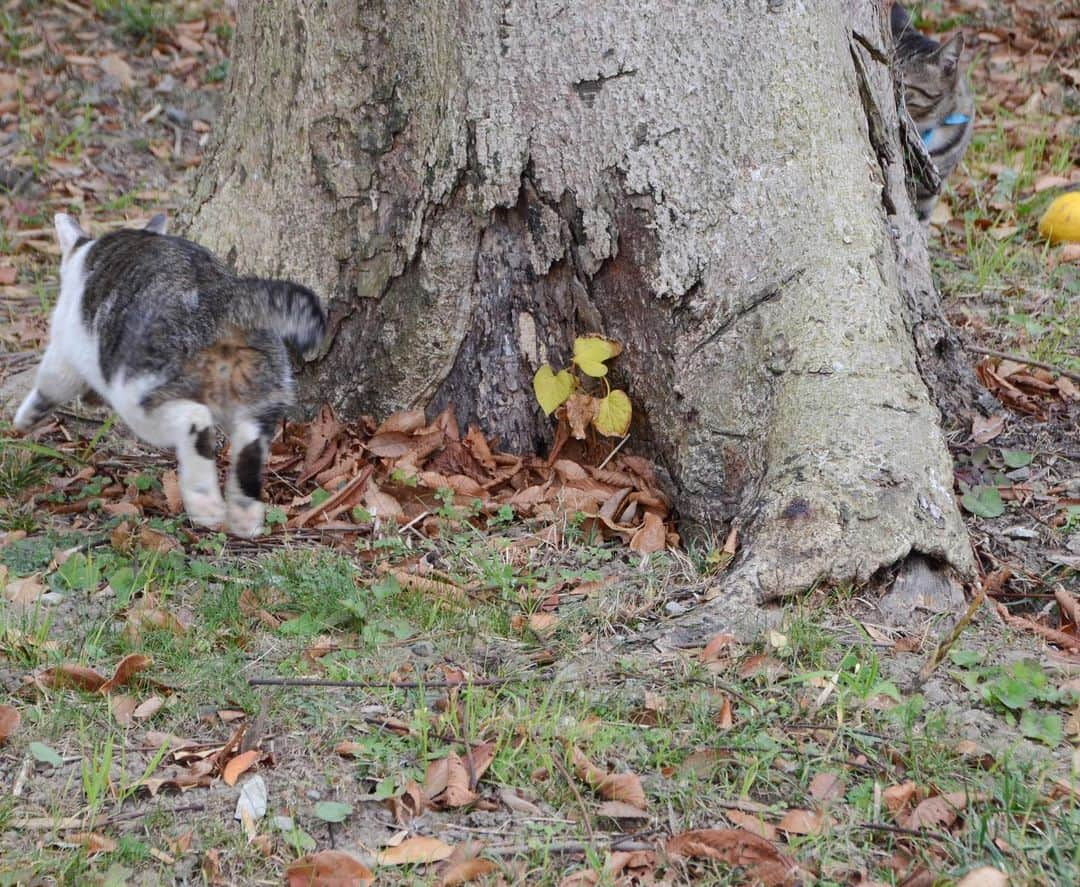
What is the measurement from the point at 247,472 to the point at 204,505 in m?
0.15

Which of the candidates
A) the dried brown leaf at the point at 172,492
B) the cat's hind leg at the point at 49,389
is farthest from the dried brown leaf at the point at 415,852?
the cat's hind leg at the point at 49,389

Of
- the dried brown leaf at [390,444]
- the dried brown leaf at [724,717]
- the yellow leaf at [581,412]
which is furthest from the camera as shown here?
the dried brown leaf at [390,444]

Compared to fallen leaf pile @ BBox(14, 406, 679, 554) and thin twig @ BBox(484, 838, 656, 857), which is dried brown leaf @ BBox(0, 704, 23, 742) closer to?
fallen leaf pile @ BBox(14, 406, 679, 554)

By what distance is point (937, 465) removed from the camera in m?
3.25

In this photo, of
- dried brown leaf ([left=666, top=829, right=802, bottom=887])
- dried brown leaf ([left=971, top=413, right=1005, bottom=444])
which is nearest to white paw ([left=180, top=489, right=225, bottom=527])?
dried brown leaf ([left=666, top=829, right=802, bottom=887])

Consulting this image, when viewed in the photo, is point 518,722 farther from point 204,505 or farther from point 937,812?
point 204,505

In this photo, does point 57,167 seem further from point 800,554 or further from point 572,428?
point 800,554

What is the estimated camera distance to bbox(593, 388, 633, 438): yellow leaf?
3654mm

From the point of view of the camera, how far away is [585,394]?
3760mm

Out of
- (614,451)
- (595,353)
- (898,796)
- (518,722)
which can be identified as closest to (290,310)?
(595,353)

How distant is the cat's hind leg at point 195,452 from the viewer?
3.39 metres

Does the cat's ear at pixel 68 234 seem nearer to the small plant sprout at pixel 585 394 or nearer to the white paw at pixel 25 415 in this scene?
the white paw at pixel 25 415

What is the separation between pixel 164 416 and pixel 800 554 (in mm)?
1800

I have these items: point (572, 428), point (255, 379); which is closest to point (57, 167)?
A: point (255, 379)
